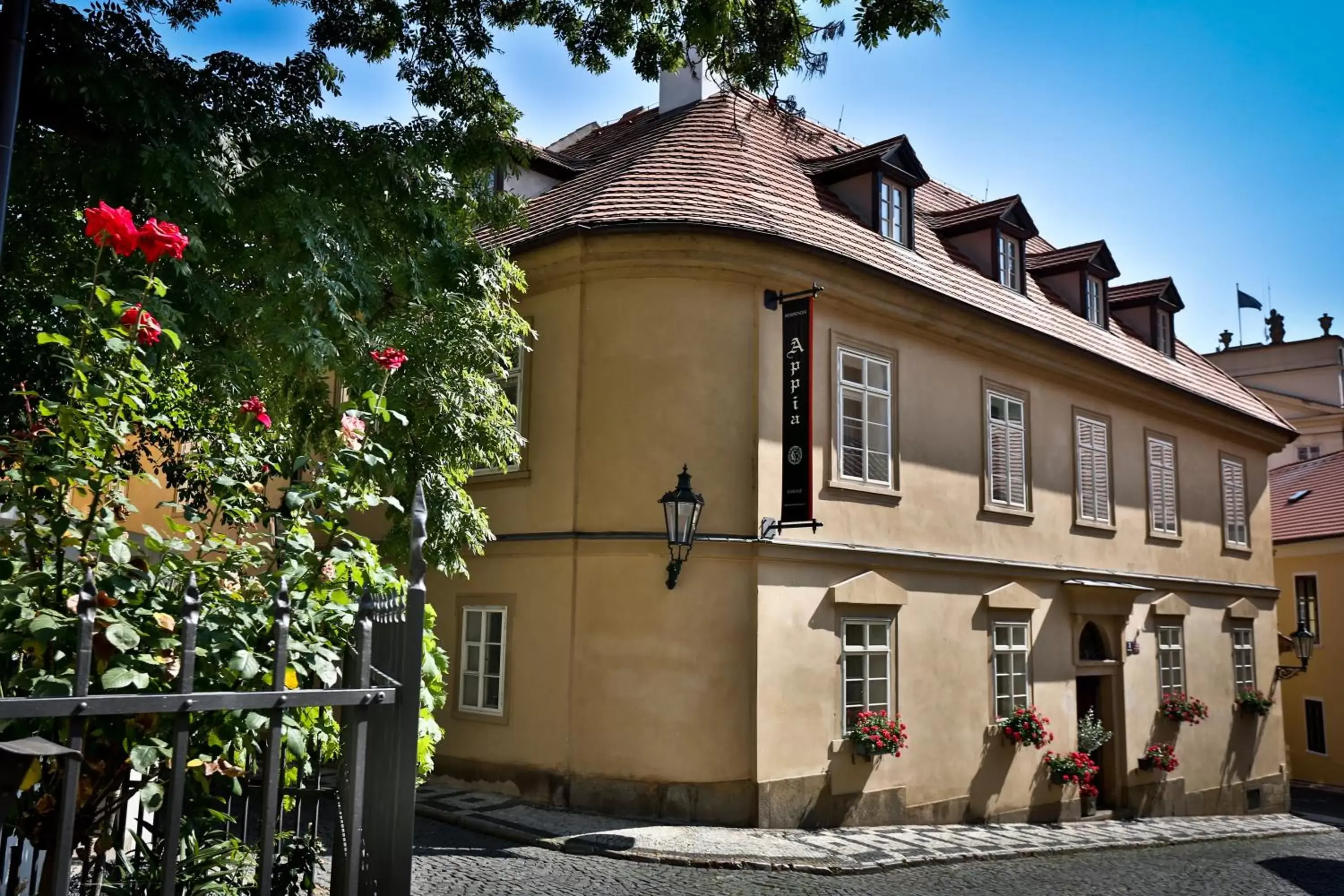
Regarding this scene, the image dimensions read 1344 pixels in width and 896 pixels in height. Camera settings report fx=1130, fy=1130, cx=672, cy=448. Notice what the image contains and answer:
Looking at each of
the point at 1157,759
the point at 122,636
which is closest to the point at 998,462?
the point at 1157,759

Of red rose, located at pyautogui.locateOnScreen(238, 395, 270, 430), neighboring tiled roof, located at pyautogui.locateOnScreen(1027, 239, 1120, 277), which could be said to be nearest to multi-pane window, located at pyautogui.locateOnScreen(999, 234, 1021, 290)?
neighboring tiled roof, located at pyautogui.locateOnScreen(1027, 239, 1120, 277)

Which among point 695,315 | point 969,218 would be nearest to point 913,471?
point 695,315

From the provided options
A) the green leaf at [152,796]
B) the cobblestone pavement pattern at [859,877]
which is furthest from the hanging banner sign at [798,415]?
the green leaf at [152,796]

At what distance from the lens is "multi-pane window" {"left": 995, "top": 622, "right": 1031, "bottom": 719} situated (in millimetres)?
15648

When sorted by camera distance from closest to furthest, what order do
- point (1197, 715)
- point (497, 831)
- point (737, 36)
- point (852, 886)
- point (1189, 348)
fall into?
1. point (737, 36)
2. point (852, 886)
3. point (497, 831)
4. point (1197, 715)
5. point (1189, 348)

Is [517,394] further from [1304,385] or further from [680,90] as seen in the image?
[1304,385]

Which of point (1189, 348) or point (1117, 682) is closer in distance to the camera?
point (1117, 682)

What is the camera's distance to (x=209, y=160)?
7.77 meters

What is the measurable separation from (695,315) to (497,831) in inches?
231

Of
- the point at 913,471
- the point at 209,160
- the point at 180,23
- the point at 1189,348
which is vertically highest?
the point at 1189,348

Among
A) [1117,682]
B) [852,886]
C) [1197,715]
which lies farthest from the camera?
[1197,715]

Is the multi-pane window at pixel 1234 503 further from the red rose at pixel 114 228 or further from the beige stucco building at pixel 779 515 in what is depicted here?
the red rose at pixel 114 228

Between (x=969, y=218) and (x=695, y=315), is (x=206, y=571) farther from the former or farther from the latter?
(x=969, y=218)

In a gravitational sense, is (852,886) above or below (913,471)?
below
